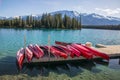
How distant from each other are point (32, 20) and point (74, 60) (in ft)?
338

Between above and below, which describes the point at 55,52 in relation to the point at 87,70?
above

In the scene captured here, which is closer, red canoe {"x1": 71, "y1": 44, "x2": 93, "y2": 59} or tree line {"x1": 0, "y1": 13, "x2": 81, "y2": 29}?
red canoe {"x1": 71, "y1": 44, "x2": 93, "y2": 59}

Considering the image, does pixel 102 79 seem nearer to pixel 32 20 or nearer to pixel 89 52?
pixel 89 52

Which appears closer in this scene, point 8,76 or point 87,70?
point 8,76

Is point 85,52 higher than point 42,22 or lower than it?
lower

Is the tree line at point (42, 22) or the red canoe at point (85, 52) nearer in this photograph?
the red canoe at point (85, 52)

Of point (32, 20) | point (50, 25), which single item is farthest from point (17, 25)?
point (50, 25)

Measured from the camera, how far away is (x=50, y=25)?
383ft

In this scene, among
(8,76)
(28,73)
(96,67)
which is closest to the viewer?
(8,76)

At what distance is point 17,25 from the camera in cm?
11631

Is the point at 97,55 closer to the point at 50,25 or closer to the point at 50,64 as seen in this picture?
the point at 50,64

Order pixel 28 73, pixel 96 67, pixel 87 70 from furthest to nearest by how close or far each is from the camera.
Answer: pixel 96 67, pixel 87 70, pixel 28 73

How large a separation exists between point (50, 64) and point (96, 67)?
487cm

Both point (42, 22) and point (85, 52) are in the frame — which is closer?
point (85, 52)
